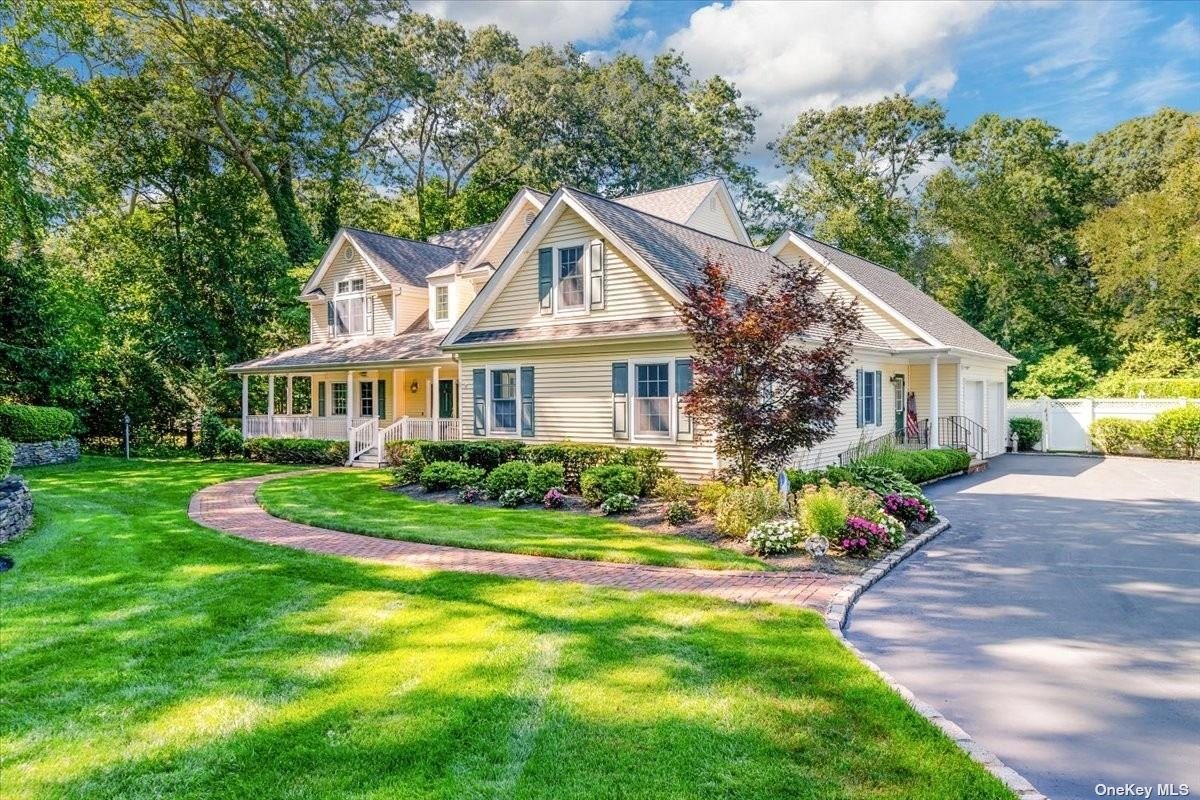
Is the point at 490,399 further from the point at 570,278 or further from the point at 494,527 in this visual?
the point at 494,527

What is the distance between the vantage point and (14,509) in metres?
9.84

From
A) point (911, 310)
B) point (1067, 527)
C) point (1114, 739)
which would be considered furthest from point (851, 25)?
point (1114, 739)

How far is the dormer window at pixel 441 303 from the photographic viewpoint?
22.2 metres

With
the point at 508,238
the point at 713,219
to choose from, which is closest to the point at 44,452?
the point at 508,238

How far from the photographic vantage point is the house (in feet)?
47.2

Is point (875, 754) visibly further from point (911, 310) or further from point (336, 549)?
point (911, 310)

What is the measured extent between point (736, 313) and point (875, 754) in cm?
757

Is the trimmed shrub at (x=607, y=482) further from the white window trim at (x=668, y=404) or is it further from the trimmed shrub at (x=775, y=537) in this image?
the trimmed shrub at (x=775, y=537)

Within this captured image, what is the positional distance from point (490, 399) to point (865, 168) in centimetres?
3104

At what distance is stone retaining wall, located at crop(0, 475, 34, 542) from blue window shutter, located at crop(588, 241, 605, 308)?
10490 millimetres

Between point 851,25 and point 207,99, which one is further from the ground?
point 207,99

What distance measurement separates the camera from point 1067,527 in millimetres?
10852

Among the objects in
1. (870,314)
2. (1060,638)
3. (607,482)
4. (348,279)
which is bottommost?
(1060,638)

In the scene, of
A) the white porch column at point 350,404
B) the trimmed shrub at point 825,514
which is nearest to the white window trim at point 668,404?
the trimmed shrub at point 825,514
